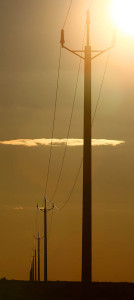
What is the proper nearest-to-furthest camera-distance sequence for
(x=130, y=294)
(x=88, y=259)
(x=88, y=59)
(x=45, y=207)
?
(x=88, y=259), (x=88, y=59), (x=130, y=294), (x=45, y=207)

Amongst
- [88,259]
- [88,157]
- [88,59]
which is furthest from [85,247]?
[88,59]

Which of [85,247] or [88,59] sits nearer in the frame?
[85,247]

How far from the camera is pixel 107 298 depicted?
5228 cm

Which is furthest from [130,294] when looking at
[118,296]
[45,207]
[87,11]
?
[87,11]

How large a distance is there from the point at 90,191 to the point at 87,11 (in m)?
8.27

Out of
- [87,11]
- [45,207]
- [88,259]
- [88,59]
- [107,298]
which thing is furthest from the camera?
[45,207]

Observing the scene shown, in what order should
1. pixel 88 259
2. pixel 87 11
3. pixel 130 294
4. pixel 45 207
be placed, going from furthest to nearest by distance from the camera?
pixel 45 207 < pixel 130 294 < pixel 87 11 < pixel 88 259

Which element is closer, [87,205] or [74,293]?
[87,205]

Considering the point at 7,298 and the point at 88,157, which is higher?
the point at 88,157

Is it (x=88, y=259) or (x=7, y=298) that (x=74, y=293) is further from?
(x=88, y=259)

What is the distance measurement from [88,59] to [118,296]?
32019 mm

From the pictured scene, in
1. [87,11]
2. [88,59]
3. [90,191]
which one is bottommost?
[90,191]

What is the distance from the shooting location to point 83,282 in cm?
2403

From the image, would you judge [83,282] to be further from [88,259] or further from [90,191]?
[90,191]
